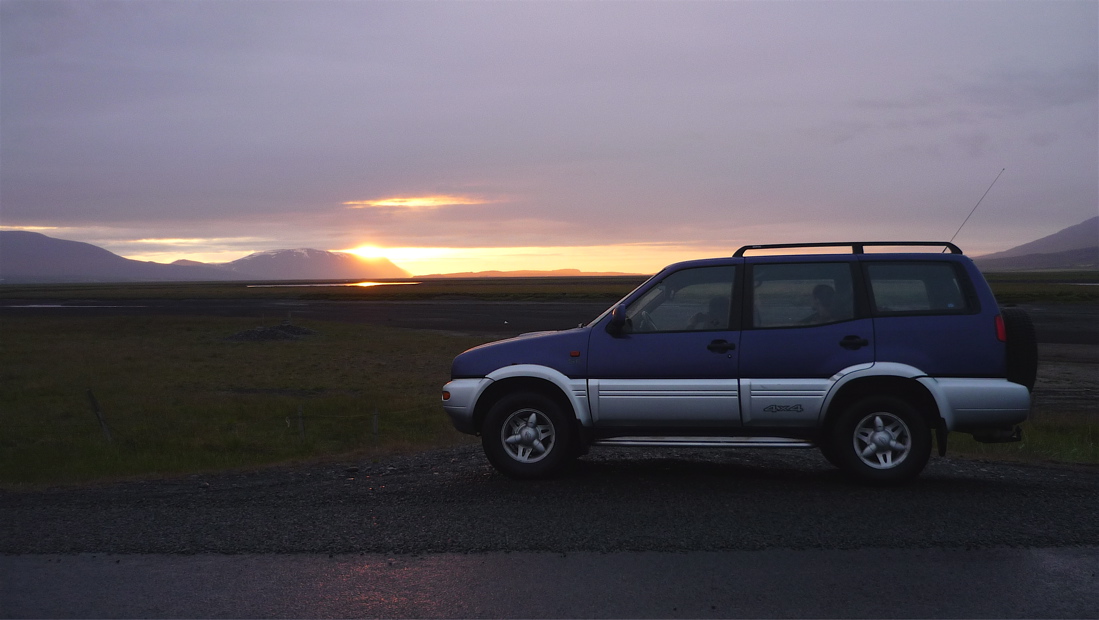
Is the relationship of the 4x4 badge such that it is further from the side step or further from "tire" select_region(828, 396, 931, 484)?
"tire" select_region(828, 396, 931, 484)

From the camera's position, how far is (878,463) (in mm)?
7035

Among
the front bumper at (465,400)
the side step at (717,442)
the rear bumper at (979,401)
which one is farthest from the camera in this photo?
the front bumper at (465,400)

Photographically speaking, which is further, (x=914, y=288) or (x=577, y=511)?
(x=914, y=288)

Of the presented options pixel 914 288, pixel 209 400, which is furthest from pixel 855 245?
pixel 209 400

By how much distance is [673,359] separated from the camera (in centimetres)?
741

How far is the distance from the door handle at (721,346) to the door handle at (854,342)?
0.95 m

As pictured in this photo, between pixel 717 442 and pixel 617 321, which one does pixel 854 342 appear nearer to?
pixel 717 442

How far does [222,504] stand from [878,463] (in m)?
5.52

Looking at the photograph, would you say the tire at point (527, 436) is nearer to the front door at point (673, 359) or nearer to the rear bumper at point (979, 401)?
the front door at point (673, 359)

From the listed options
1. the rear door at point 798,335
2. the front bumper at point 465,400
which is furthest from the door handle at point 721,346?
the front bumper at point 465,400

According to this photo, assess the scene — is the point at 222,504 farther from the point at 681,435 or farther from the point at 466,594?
the point at 681,435

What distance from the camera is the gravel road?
18.1ft

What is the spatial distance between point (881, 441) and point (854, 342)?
0.88m

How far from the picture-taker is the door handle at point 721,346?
7328 mm
